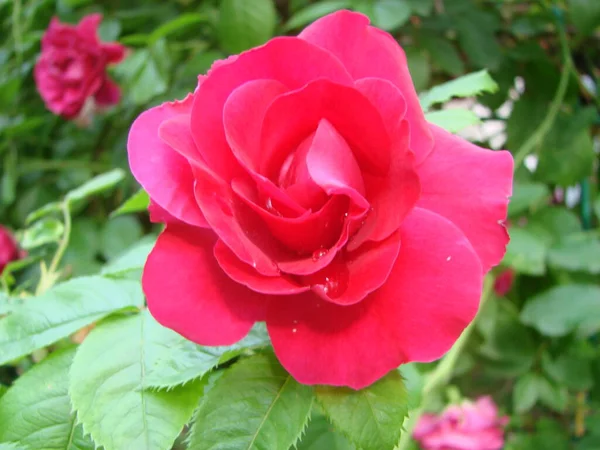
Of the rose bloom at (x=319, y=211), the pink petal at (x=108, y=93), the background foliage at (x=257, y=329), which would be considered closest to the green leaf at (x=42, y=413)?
the background foliage at (x=257, y=329)

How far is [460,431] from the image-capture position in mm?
662

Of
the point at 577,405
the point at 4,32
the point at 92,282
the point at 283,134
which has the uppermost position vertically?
the point at 283,134

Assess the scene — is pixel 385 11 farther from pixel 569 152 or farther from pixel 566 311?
pixel 566 311

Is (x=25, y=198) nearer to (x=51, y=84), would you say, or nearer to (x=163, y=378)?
(x=51, y=84)

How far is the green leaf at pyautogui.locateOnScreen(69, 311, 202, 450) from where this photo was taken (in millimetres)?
238

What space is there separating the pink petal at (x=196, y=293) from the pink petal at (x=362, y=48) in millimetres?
107

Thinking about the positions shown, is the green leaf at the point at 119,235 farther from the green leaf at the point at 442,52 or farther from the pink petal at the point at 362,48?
the pink petal at the point at 362,48

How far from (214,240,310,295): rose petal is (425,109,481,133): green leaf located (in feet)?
0.55

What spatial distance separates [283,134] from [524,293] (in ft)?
2.33

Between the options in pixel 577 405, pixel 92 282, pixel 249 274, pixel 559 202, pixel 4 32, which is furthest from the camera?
pixel 4 32

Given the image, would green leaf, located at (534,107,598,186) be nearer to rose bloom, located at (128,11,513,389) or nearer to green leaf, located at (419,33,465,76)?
green leaf, located at (419,33,465,76)

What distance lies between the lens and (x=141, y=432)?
237mm

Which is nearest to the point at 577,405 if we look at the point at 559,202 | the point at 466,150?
the point at 559,202

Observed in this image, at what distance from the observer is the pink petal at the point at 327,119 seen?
0.24m
